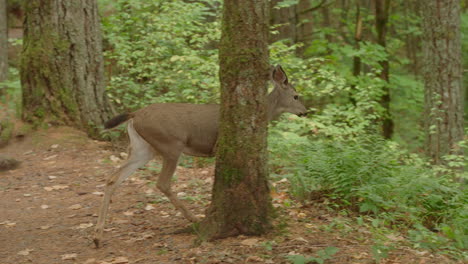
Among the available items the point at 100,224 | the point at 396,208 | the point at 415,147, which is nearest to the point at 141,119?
the point at 100,224

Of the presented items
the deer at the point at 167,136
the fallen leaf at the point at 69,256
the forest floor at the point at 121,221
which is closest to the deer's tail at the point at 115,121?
the deer at the point at 167,136

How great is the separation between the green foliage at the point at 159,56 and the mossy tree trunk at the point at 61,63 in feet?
3.65

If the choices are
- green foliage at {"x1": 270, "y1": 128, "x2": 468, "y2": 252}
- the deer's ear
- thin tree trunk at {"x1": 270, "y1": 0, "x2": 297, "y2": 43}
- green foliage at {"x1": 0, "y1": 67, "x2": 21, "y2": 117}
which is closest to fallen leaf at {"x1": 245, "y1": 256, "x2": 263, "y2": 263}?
green foliage at {"x1": 270, "y1": 128, "x2": 468, "y2": 252}

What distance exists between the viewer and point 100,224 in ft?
17.8

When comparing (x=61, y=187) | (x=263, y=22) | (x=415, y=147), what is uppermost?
(x=263, y=22)

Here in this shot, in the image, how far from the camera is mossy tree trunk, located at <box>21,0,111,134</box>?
9.17m

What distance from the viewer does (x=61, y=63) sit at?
Answer: 920cm

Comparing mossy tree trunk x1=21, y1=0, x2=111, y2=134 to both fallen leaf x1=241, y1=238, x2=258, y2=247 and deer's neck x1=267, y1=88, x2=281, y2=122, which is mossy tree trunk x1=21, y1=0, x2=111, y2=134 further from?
fallen leaf x1=241, y1=238, x2=258, y2=247

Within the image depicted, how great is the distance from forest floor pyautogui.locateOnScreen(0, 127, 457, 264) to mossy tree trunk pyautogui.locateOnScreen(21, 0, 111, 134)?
1.25 feet

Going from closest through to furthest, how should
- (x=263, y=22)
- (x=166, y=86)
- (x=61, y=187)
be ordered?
(x=263, y=22) → (x=61, y=187) → (x=166, y=86)

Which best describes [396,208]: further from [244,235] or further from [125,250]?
[125,250]

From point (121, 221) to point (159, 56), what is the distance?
18.5 feet

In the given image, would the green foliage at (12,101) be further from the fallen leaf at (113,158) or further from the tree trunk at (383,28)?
the tree trunk at (383,28)

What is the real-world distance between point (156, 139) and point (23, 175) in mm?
3467
